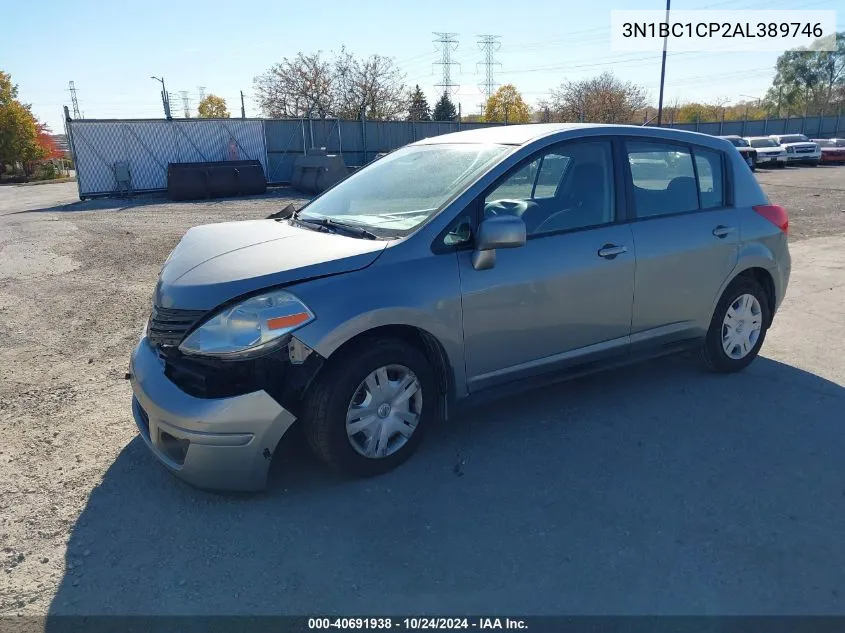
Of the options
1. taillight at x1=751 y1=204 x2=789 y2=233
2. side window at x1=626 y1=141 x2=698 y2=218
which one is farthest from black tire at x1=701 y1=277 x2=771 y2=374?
side window at x1=626 y1=141 x2=698 y2=218

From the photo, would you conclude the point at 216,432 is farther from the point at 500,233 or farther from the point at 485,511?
the point at 500,233

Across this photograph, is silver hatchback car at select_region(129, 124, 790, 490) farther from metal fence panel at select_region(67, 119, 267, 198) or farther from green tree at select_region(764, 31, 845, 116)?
green tree at select_region(764, 31, 845, 116)

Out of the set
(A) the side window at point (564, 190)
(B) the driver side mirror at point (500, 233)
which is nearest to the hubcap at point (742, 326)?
(A) the side window at point (564, 190)

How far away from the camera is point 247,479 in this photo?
3053 millimetres

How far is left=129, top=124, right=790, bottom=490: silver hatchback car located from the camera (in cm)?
301

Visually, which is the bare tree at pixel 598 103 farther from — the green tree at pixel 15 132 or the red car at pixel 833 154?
the green tree at pixel 15 132

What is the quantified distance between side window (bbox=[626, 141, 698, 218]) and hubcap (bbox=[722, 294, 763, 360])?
0.86 m

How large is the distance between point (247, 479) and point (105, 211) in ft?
55.3

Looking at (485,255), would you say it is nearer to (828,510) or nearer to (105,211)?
(828,510)

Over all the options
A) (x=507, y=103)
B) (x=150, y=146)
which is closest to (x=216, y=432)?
(x=150, y=146)

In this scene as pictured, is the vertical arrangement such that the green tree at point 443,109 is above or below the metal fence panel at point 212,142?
above

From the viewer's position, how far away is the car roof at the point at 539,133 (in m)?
3.93

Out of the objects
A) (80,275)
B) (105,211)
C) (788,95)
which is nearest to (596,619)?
(80,275)

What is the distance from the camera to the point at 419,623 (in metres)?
2.41
